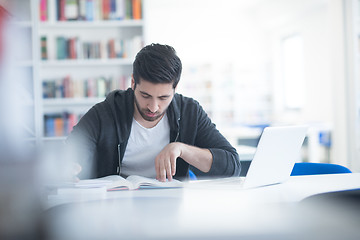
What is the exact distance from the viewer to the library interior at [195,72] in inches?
14.3

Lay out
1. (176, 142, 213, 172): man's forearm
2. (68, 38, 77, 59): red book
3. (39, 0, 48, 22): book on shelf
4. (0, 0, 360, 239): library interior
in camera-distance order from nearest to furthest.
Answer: (0, 0, 360, 239): library interior
(176, 142, 213, 172): man's forearm
(39, 0, 48, 22): book on shelf
(68, 38, 77, 59): red book

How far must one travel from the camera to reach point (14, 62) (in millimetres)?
400

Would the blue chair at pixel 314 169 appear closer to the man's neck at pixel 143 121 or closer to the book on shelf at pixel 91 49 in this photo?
the man's neck at pixel 143 121

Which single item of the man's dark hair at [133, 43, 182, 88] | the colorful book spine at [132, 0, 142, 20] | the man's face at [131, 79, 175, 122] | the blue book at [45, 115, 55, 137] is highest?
the colorful book spine at [132, 0, 142, 20]

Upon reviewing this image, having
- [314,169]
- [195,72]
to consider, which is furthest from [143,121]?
[195,72]

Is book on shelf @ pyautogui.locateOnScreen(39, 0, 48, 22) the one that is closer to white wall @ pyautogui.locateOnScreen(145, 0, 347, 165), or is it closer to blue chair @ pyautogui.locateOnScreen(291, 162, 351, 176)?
blue chair @ pyautogui.locateOnScreen(291, 162, 351, 176)

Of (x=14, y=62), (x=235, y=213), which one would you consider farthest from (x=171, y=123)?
(x=14, y=62)

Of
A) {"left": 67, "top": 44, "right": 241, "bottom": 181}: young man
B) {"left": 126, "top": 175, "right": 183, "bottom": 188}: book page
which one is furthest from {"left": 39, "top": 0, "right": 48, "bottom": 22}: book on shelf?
{"left": 126, "top": 175, "right": 183, "bottom": 188}: book page

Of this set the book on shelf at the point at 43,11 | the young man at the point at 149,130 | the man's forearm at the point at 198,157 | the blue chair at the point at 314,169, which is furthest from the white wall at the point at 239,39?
the man's forearm at the point at 198,157

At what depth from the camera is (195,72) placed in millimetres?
7918

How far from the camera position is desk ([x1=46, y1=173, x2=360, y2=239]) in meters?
0.51

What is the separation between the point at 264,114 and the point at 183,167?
6.85 meters

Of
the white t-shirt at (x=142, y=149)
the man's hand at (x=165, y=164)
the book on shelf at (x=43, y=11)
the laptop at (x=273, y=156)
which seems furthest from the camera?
the book on shelf at (x=43, y=11)

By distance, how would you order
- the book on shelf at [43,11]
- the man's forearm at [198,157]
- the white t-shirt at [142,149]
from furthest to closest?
the book on shelf at [43,11], the white t-shirt at [142,149], the man's forearm at [198,157]
